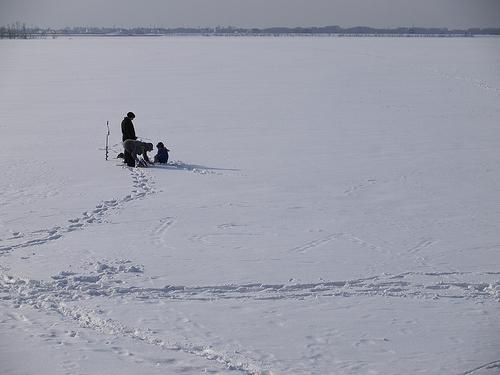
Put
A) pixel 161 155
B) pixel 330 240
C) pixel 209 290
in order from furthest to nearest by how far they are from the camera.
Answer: pixel 161 155 → pixel 330 240 → pixel 209 290

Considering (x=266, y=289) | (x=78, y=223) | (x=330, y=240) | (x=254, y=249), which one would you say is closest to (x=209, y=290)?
(x=266, y=289)

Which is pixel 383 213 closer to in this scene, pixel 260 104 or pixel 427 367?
pixel 427 367

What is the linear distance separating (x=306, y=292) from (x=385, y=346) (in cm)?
138

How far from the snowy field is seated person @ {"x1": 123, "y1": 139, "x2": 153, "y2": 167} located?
0.35 m

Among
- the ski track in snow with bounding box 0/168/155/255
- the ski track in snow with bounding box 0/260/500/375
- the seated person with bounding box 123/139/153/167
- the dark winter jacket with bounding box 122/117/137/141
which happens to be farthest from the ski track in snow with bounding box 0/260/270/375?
the dark winter jacket with bounding box 122/117/137/141

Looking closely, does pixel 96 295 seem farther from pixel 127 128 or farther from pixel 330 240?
pixel 127 128

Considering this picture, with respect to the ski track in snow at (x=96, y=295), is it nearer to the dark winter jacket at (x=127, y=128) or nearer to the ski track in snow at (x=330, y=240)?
the ski track in snow at (x=330, y=240)

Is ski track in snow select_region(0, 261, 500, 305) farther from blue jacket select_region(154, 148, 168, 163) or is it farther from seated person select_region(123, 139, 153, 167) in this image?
blue jacket select_region(154, 148, 168, 163)

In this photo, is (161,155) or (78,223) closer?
(78,223)

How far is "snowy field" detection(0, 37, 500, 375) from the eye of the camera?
219 inches

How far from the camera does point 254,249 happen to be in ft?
27.5

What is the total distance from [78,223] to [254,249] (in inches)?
110

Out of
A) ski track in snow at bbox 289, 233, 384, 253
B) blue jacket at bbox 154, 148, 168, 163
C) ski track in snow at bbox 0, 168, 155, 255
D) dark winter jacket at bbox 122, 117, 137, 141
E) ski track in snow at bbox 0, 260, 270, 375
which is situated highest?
dark winter jacket at bbox 122, 117, 137, 141

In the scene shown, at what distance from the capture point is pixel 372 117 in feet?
69.5
